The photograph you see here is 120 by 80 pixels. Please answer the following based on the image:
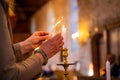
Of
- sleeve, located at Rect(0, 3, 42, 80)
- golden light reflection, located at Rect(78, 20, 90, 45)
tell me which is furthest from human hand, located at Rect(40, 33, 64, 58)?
golden light reflection, located at Rect(78, 20, 90, 45)

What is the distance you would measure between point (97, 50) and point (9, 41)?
809cm

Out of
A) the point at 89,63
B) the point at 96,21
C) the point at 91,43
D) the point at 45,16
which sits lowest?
the point at 89,63

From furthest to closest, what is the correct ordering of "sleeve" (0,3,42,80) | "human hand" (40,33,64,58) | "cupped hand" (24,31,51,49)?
"cupped hand" (24,31,51,49)
"human hand" (40,33,64,58)
"sleeve" (0,3,42,80)

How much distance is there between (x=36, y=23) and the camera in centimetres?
1714

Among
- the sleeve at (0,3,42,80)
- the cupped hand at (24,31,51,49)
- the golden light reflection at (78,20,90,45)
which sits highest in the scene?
the golden light reflection at (78,20,90,45)

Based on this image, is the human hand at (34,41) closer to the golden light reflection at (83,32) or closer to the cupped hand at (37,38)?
the cupped hand at (37,38)

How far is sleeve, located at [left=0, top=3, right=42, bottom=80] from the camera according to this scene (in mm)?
1088

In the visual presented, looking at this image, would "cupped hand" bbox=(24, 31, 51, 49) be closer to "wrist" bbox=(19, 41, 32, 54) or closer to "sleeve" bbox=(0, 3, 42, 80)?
→ "wrist" bbox=(19, 41, 32, 54)

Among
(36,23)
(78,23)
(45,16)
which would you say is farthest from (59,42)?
(36,23)

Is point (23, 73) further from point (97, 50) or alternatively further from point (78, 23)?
point (78, 23)

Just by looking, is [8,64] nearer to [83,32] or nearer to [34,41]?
[34,41]

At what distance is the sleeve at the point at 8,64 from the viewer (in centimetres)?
109

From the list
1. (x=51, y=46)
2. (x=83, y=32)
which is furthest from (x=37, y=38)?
(x=83, y=32)

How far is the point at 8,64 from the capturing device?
3.59ft
